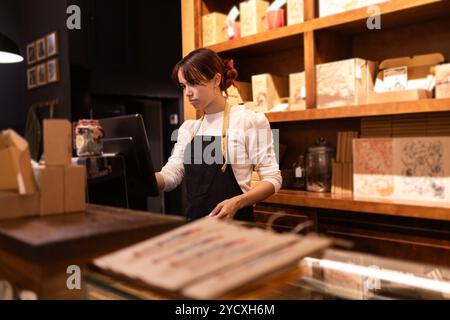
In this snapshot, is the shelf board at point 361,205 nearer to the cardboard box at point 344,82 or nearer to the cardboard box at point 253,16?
the cardboard box at point 344,82

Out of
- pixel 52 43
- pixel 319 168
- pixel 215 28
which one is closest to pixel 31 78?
pixel 52 43

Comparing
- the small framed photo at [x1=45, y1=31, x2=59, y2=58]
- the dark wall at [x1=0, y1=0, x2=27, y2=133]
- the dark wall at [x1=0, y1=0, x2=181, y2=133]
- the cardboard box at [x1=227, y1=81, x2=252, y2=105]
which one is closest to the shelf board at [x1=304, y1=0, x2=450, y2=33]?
the cardboard box at [x1=227, y1=81, x2=252, y2=105]

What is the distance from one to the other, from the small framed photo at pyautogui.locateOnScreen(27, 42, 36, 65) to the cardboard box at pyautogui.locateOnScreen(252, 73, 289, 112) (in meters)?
1.76

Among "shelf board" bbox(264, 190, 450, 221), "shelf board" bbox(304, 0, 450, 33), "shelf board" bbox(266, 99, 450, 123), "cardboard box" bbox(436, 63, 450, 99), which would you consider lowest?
"shelf board" bbox(264, 190, 450, 221)

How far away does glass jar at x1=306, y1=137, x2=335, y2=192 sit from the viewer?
276 centimetres

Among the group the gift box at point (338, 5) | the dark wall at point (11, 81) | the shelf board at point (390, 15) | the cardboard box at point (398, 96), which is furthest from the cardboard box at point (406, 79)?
the dark wall at point (11, 81)

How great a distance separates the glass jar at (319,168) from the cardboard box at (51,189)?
2030 millimetres

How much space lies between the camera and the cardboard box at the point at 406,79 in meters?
2.25

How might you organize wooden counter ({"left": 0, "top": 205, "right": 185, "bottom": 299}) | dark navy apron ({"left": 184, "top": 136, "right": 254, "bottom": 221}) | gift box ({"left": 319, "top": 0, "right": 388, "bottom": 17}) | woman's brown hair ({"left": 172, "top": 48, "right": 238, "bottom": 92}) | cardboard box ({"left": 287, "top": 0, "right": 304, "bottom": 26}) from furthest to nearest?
cardboard box ({"left": 287, "top": 0, "right": 304, "bottom": 26}) < gift box ({"left": 319, "top": 0, "right": 388, "bottom": 17}) < dark navy apron ({"left": 184, "top": 136, "right": 254, "bottom": 221}) < woman's brown hair ({"left": 172, "top": 48, "right": 238, "bottom": 92}) < wooden counter ({"left": 0, "top": 205, "right": 185, "bottom": 299})

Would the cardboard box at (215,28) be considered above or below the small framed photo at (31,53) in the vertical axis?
above

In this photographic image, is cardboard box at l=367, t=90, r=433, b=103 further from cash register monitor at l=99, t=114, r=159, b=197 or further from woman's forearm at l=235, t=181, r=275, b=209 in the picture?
cash register monitor at l=99, t=114, r=159, b=197

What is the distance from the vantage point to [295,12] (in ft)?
8.80

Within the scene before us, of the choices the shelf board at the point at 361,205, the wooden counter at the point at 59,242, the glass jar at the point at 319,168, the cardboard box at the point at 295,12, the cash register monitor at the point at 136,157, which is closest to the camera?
the wooden counter at the point at 59,242

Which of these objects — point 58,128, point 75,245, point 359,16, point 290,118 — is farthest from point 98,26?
point 75,245
